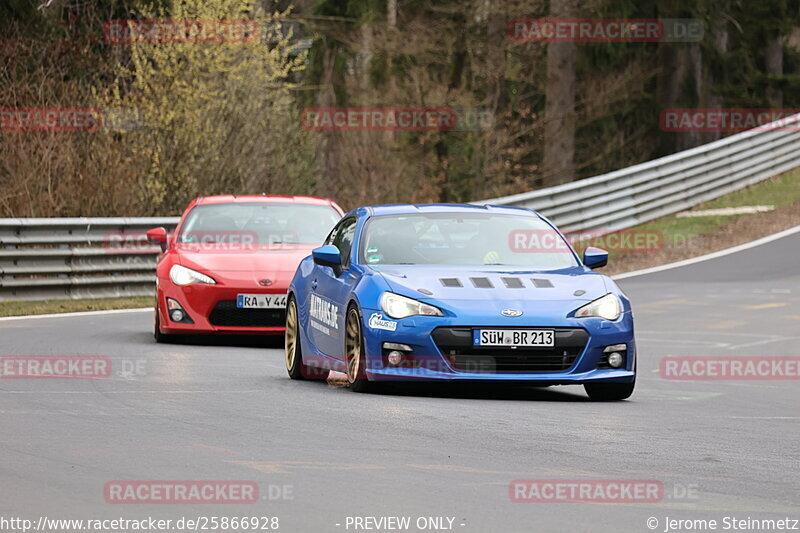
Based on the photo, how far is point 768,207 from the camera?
29047 millimetres

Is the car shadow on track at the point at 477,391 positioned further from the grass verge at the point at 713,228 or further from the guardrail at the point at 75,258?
the grass verge at the point at 713,228

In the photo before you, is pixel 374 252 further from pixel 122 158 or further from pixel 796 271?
pixel 122 158

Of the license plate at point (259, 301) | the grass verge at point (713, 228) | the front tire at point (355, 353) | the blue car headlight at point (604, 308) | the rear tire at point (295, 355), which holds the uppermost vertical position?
the blue car headlight at point (604, 308)

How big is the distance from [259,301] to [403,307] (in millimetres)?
4738

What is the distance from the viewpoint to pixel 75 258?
2150 cm

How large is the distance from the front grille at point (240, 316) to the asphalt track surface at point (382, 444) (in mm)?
915

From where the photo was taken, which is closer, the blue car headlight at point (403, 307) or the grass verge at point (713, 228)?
the blue car headlight at point (403, 307)

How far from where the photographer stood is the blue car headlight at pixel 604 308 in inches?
431

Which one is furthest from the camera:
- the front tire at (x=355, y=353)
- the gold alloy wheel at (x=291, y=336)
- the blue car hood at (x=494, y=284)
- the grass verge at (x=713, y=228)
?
the grass verge at (x=713, y=228)

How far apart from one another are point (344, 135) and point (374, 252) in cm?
2440

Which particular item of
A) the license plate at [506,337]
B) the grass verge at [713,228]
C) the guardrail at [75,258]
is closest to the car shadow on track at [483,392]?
the license plate at [506,337]

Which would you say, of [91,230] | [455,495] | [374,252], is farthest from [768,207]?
[455,495]

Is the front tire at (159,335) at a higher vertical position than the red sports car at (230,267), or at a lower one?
lower

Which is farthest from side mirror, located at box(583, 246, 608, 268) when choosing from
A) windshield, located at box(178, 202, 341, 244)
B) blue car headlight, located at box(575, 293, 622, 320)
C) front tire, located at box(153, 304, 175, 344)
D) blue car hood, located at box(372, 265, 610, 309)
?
front tire, located at box(153, 304, 175, 344)
